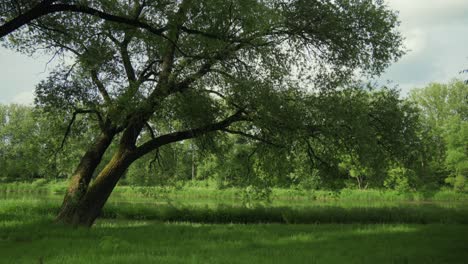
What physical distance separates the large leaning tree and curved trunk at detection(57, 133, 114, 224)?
0.04 meters

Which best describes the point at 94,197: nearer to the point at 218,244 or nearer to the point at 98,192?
the point at 98,192

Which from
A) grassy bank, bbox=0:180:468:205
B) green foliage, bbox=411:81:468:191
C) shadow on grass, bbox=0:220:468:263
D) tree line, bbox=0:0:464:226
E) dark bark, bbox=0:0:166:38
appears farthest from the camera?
grassy bank, bbox=0:180:468:205

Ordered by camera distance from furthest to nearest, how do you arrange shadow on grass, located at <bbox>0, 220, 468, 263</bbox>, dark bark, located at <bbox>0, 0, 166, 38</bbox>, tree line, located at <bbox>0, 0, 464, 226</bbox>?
tree line, located at <bbox>0, 0, 464, 226</bbox> → dark bark, located at <bbox>0, 0, 166, 38</bbox> → shadow on grass, located at <bbox>0, 220, 468, 263</bbox>

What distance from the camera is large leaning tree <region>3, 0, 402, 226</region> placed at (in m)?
12.6

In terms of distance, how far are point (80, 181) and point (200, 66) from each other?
615cm

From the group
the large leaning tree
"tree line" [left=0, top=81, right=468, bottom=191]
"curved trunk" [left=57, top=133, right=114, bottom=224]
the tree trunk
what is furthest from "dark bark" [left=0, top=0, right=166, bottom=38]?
"curved trunk" [left=57, top=133, right=114, bottom=224]

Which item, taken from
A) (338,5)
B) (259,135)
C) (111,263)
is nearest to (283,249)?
(111,263)

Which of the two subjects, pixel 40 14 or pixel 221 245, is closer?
pixel 40 14

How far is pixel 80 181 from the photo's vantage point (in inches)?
596

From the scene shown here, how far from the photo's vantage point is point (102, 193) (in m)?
15.0

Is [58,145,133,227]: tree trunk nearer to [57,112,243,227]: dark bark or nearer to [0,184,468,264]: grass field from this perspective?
[57,112,243,227]: dark bark

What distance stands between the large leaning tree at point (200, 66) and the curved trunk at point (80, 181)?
38 mm

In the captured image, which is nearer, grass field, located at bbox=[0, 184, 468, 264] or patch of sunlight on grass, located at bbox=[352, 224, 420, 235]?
grass field, located at bbox=[0, 184, 468, 264]

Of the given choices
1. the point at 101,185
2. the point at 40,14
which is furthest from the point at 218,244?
the point at 40,14
